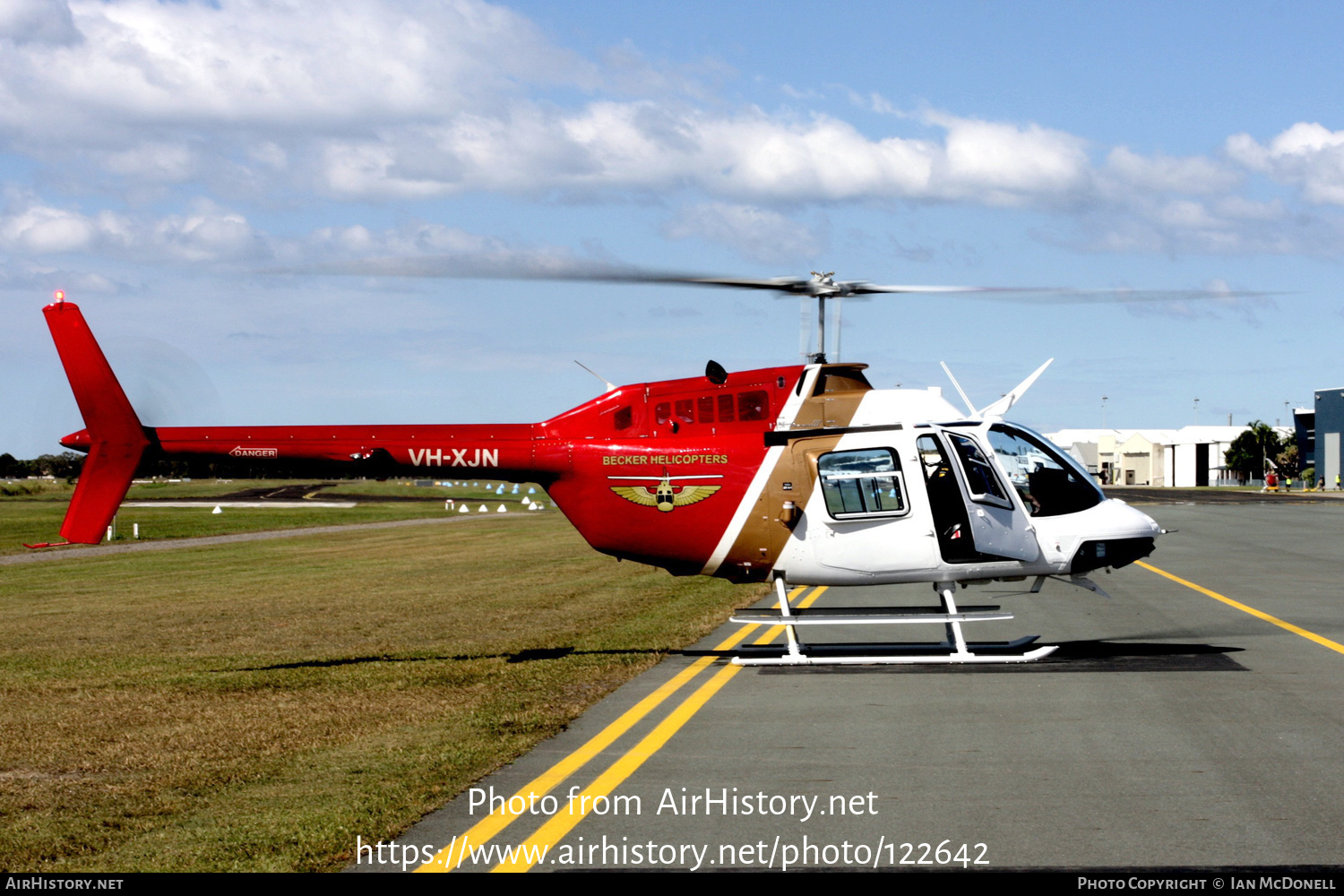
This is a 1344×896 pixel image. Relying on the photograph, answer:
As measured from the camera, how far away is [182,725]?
10.4 metres

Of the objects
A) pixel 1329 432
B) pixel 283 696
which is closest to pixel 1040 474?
pixel 283 696

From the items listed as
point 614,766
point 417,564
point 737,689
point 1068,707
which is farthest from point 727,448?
point 417,564

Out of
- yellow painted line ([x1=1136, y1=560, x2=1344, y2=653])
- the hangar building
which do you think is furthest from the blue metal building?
yellow painted line ([x1=1136, y1=560, x2=1344, y2=653])

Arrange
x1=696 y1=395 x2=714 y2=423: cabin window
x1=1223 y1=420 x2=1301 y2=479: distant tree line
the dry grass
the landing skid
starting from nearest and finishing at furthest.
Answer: the dry grass, the landing skid, x1=696 y1=395 x2=714 y2=423: cabin window, x1=1223 y1=420 x2=1301 y2=479: distant tree line

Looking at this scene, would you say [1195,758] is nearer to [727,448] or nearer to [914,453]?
[914,453]

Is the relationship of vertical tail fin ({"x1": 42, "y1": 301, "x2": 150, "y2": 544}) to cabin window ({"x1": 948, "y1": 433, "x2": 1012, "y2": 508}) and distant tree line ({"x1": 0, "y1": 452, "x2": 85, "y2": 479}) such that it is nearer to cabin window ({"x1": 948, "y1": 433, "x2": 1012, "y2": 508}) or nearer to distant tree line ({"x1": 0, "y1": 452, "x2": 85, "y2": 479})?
cabin window ({"x1": 948, "y1": 433, "x2": 1012, "y2": 508})

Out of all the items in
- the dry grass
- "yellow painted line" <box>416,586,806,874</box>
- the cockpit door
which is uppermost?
the cockpit door

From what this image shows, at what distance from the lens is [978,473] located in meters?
13.5

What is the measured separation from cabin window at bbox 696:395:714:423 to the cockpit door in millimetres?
2409

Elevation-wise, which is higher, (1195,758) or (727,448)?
(727,448)

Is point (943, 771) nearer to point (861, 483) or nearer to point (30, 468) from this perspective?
point (861, 483)

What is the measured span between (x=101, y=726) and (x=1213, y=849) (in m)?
8.24

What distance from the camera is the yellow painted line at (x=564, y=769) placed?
642 centimetres

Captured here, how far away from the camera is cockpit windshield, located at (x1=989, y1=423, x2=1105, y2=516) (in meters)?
13.7
